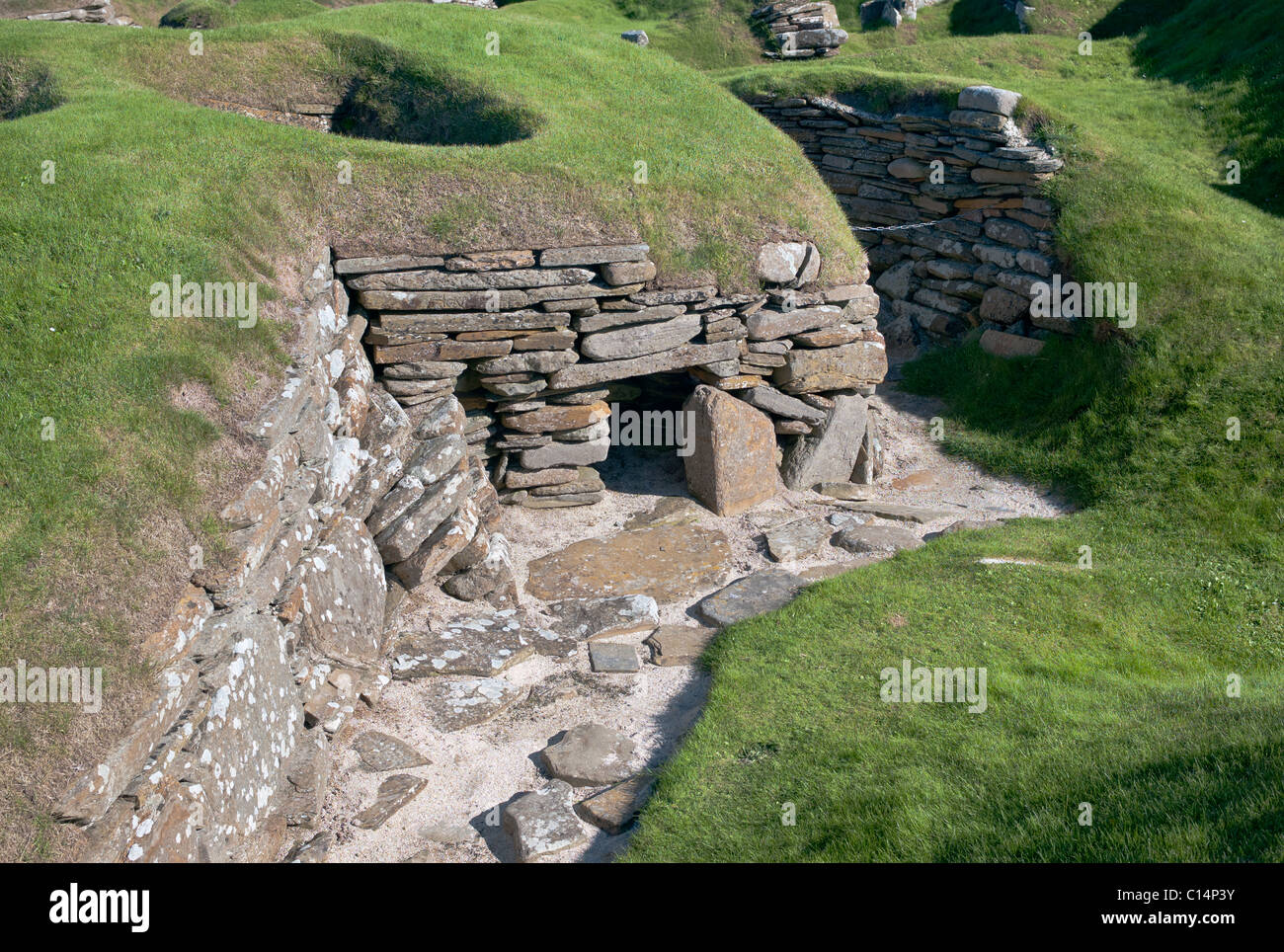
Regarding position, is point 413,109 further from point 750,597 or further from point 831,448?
point 750,597

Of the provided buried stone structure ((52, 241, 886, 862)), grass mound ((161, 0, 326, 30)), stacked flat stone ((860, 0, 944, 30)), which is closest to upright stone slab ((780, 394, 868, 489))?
buried stone structure ((52, 241, 886, 862))

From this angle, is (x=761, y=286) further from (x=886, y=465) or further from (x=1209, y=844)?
(x=1209, y=844)

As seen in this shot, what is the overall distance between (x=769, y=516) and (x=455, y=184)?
4740mm

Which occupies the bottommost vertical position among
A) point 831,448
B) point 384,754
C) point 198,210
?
point 384,754

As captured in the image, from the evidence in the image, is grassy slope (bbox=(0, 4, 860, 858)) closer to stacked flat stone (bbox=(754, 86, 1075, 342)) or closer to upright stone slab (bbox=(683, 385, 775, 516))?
upright stone slab (bbox=(683, 385, 775, 516))

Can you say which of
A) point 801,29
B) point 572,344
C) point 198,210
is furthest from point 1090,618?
point 801,29

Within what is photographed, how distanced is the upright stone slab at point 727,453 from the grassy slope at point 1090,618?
6.50 ft

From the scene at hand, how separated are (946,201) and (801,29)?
9329 millimetres

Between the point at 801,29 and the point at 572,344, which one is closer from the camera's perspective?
the point at 572,344

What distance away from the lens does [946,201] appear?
15578mm

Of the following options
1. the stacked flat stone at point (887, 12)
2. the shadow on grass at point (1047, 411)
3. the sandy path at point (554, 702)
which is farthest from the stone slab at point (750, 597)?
the stacked flat stone at point (887, 12)

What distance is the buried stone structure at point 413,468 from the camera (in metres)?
5.70

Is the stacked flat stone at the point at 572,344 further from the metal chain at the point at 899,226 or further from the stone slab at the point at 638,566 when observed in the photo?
the metal chain at the point at 899,226
